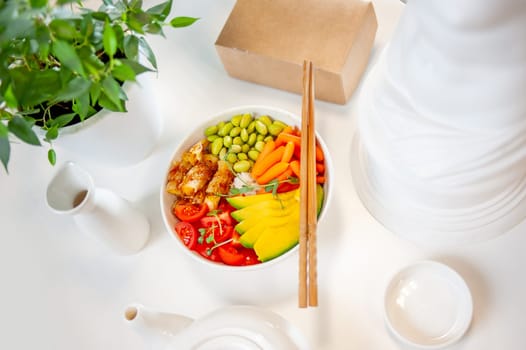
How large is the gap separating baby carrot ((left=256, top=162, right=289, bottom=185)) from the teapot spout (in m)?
0.20

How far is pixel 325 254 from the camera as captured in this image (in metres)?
0.73

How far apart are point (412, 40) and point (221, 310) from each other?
34 cm

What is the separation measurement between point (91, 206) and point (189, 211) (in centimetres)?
12

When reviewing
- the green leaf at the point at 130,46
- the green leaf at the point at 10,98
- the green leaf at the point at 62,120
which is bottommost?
the green leaf at the point at 62,120

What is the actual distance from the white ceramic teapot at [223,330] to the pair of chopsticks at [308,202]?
0.13 feet

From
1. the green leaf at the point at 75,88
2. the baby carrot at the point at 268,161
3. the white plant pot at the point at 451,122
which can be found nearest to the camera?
the white plant pot at the point at 451,122

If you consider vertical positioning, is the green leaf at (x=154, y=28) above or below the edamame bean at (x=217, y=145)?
above

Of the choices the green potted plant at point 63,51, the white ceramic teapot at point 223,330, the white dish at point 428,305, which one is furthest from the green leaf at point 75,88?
the white dish at point 428,305

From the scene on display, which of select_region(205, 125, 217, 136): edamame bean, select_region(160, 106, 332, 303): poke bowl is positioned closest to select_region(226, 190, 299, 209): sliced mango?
select_region(160, 106, 332, 303): poke bowl

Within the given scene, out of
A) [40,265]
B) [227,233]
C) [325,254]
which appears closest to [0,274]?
[40,265]

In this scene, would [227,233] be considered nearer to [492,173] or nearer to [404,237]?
[404,237]

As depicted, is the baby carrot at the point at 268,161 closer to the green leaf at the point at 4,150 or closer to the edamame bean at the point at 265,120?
the edamame bean at the point at 265,120

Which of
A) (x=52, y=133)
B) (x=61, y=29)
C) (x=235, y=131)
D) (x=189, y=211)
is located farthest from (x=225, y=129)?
(x=61, y=29)

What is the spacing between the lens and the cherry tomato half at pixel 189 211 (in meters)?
0.74
